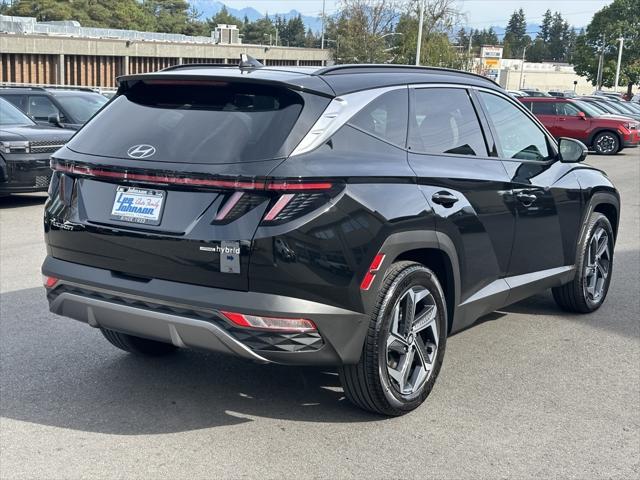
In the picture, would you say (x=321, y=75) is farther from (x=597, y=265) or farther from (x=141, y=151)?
(x=597, y=265)

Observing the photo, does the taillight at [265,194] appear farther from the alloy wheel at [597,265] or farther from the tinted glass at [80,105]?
the tinted glass at [80,105]

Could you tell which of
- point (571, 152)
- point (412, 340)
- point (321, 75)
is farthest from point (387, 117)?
point (571, 152)

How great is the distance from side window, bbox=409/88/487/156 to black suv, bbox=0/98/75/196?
789cm

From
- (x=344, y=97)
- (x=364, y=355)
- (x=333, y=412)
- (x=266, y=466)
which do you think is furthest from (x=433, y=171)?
(x=266, y=466)

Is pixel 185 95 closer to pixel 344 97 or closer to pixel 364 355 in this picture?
pixel 344 97

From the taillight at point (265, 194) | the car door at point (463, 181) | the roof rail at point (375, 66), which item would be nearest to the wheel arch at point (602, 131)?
the roof rail at point (375, 66)

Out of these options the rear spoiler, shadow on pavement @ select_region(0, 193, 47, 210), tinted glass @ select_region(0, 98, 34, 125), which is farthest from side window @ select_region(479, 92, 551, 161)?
tinted glass @ select_region(0, 98, 34, 125)

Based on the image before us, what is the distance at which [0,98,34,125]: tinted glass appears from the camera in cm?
1302

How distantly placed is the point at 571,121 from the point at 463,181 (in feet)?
83.5

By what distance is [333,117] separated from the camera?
13.6 feet

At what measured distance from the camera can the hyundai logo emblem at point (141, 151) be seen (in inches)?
163

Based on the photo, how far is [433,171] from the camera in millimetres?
4656

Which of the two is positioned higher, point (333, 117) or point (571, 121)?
point (333, 117)

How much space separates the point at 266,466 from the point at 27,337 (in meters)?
2.55
